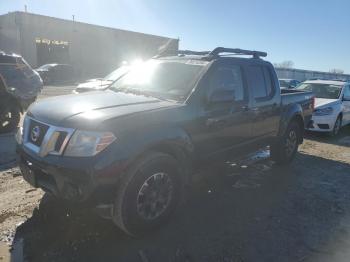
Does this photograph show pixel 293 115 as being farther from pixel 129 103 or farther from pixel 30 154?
pixel 30 154

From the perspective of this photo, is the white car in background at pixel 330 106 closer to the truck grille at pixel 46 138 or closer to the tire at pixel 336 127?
the tire at pixel 336 127

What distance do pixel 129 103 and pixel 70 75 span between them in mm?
28463

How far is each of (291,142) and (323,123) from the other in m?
3.47

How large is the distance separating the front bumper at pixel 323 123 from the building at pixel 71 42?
27023 millimetres

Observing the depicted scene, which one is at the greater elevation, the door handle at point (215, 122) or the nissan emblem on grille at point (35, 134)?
the door handle at point (215, 122)

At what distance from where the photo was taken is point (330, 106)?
32.2ft

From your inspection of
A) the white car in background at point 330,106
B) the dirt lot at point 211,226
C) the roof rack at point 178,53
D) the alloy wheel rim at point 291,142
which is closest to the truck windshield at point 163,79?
the roof rack at point 178,53

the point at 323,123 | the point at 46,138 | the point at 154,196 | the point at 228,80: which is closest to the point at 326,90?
the point at 323,123

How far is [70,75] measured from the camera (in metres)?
30.7

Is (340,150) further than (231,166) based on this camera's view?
Yes

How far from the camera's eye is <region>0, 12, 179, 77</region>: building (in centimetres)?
3481

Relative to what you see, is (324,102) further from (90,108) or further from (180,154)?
(90,108)

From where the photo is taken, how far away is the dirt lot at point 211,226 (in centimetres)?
346

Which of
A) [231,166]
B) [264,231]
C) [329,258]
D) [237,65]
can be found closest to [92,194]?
[264,231]
